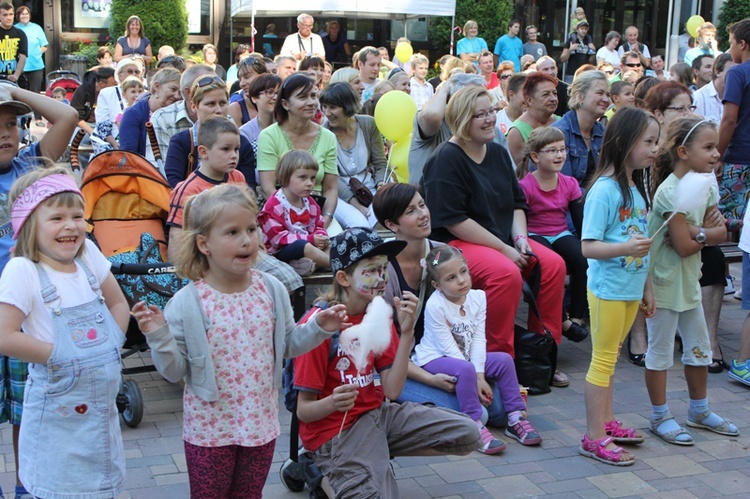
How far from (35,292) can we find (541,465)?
2.77 metres

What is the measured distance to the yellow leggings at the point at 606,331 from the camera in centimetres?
475

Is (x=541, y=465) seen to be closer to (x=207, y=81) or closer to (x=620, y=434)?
(x=620, y=434)

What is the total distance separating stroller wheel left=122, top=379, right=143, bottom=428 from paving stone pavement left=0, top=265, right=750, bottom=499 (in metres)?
0.06

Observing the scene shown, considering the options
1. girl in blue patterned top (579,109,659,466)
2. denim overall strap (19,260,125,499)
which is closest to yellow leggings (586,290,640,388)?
girl in blue patterned top (579,109,659,466)

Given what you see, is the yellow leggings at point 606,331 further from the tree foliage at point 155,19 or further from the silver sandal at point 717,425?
the tree foliage at point 155,19

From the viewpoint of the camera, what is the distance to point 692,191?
4.74m

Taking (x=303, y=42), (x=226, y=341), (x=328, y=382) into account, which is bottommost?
(x=328, y=382)

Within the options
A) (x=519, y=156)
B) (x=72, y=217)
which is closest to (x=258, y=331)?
(x=72, y=217)

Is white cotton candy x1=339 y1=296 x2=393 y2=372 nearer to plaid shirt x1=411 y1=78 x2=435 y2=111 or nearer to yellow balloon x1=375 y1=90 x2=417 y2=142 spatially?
yellow balloon x1=375 y1=90 x2=417 y2=142

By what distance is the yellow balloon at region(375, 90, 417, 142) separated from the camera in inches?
289

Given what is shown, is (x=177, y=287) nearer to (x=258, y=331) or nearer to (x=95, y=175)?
(x=95, y=175)

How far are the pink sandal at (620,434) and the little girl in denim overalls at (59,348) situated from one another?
2.77m

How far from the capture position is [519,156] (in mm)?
7094

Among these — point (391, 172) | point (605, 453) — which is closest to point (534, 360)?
point (605, 453)
